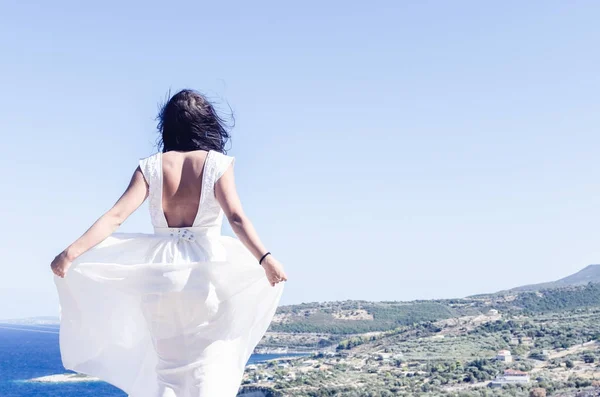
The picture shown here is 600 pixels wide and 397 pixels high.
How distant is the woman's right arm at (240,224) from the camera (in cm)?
305

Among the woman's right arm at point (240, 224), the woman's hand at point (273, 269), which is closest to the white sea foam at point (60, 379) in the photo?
the woman's right arm at point (240, 224)

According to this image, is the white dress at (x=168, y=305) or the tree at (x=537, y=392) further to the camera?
the tree at (x=537, y=392)

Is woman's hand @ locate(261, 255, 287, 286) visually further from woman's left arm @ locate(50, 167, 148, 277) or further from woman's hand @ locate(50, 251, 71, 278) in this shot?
woman's hand @ locate(50, 251, 71, 278)

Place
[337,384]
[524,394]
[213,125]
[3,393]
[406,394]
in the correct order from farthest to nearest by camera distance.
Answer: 1. [3,393]
2. [337,384]
3. [406,394]
4. [524,394]
5. [213,125]

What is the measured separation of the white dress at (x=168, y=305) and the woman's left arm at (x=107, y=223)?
5 centimetres

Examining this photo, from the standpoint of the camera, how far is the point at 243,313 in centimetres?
332

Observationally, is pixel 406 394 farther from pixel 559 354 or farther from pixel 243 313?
pixel 243 313

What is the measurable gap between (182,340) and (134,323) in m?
0.29

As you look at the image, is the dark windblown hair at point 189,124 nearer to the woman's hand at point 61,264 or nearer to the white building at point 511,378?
the woman's hand at point 61,264

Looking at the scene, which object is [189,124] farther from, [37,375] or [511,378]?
[37,375]

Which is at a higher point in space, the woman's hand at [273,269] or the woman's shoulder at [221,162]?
the woman's shoulder at [221,162]

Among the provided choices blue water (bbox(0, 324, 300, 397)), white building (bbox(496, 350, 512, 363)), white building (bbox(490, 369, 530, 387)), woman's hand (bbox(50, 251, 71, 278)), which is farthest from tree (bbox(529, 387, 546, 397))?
blue water (bbox(0, 324, 300, 397))

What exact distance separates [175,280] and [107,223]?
0.35 meters

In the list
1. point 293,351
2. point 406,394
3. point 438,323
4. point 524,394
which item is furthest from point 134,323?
point 293,351
